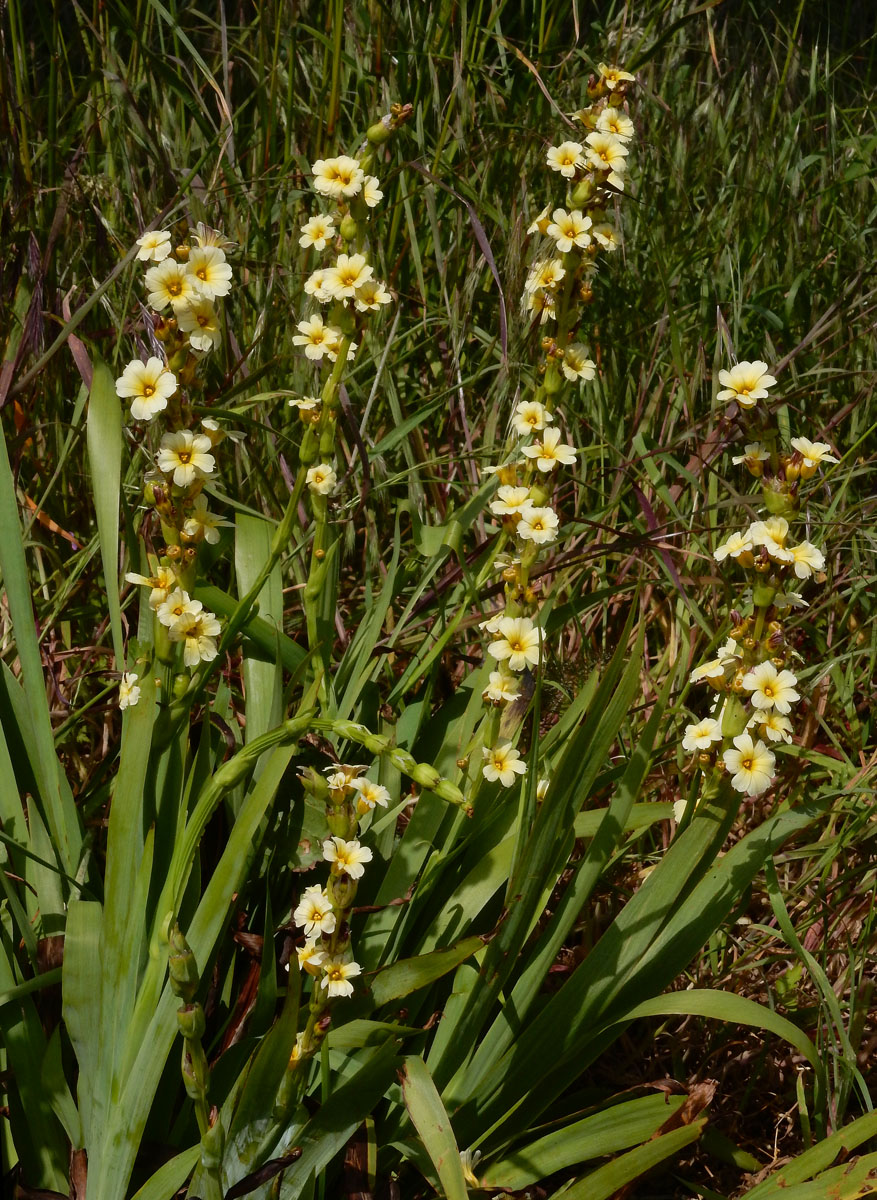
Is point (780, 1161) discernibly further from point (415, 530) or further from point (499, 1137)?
point (415, 530)

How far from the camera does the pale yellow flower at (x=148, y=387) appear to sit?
138 centimetres

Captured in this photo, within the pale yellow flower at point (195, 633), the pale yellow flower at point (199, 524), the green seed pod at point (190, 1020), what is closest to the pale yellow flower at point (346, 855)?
the green seed pod at point (190, 1020)

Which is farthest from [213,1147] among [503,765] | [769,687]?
[769,687]

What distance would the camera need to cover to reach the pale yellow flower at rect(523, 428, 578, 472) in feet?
5.19

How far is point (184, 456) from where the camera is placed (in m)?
1.43

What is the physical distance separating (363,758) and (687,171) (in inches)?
72.6

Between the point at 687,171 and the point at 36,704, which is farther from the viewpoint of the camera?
the point at 687,171

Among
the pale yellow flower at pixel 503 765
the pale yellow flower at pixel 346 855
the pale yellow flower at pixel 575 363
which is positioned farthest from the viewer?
the pale yellow flower at pixel 575 363

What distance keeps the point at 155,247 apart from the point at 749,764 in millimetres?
943

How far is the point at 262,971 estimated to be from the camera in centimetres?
159

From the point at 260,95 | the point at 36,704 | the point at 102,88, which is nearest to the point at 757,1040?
the point at 36,704

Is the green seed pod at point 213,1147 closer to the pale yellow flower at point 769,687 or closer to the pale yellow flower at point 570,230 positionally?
the pale yellow flower at point 769,687

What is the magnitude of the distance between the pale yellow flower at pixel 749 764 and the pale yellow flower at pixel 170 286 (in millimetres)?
835

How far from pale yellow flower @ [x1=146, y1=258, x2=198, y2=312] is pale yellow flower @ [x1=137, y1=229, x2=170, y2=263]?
0.07 ft
